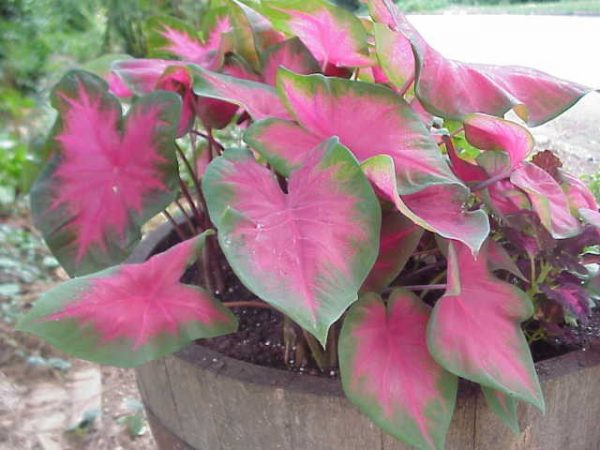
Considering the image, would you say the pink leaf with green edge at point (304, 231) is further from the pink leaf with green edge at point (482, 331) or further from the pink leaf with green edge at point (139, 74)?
the pink leaf with green edge at point (139, 74)

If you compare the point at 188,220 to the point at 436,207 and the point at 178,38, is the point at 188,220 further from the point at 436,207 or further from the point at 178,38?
the point at 436,207

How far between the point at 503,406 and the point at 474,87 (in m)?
0.27

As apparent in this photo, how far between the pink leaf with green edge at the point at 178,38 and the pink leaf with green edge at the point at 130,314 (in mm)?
379

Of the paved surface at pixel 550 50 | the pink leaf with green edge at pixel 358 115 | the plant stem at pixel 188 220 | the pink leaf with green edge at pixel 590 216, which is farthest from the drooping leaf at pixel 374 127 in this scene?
the paved surface at pixel 550 50

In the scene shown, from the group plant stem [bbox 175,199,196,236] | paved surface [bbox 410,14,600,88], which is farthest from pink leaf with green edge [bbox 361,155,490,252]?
paved surface [bbox 410,14,600,88]

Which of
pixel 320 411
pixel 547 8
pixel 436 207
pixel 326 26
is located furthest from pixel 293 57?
pixel 547 8

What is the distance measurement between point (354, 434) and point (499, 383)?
0.15 metres

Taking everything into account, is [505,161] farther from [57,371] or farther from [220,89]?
[57,371]

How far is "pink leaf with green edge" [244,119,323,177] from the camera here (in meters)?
0.57

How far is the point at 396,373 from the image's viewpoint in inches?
21.7

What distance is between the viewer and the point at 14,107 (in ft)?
8.96

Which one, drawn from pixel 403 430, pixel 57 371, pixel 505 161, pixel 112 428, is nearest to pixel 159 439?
pixel 403 430

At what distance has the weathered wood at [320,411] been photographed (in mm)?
604

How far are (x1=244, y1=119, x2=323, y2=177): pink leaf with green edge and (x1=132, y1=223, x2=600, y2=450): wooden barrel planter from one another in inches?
7.7
